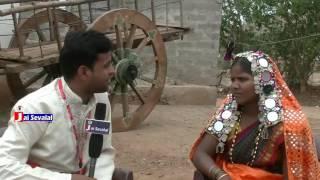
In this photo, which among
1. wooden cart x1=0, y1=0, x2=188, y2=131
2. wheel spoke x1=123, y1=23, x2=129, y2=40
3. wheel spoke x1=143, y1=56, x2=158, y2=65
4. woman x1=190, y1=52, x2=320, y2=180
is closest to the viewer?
woman x1=190, y1=52, x2=320, y2=180

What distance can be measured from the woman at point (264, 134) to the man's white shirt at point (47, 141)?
0.70 m

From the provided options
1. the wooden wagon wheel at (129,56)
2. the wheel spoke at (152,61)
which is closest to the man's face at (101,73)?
the wooden wagon wheel at (129,56)

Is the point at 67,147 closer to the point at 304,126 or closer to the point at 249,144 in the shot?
the point at 249,144

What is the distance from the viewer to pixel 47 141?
248cm

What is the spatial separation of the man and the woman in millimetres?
726

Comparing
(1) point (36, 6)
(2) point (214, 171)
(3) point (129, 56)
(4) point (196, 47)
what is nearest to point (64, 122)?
(2) point (214, 171)

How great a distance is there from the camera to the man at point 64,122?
2.37 metres

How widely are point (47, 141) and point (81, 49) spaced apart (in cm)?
40

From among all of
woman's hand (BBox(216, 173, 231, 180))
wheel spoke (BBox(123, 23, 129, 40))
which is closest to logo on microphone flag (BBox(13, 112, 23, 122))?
woman's hand (BBox(216, 173, 231, 180))

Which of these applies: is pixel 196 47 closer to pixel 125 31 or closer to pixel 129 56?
pixel 125 31

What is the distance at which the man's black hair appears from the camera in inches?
98.2

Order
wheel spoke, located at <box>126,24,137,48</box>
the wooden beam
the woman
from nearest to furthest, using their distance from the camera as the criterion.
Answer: the woman, the wooden beam, wheel spoke, located at <box>126,24,137,48</box>

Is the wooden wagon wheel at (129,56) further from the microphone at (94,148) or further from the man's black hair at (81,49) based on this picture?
the microphone at (94,148)

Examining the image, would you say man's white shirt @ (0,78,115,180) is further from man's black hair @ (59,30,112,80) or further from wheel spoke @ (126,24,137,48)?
wheel spoke @ (126,24,137,48)
